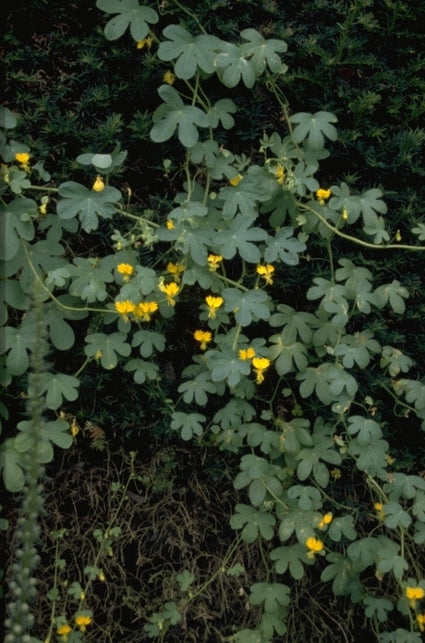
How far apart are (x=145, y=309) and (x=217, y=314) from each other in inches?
11.0

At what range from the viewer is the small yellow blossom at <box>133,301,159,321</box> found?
8.25ft

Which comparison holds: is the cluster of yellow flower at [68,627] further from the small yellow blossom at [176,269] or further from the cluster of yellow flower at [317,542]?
the small yellow blossom at [176,269]

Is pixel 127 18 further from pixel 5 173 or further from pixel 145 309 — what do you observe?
pixel 145 309

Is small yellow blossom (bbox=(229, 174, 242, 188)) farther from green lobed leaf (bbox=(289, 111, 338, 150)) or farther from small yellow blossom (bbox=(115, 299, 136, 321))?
small yellow blossom (bbox=(115, 299, 136, 321))

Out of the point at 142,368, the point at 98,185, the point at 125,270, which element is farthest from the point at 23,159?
the point at 142,368

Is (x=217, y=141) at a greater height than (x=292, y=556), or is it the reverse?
(x=217, y=141)

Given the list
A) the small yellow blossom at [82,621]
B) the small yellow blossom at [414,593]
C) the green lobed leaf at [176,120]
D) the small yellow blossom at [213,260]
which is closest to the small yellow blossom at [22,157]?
the green lobed leaf at [176,120]

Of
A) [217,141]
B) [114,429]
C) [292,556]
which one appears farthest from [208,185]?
[292,556]

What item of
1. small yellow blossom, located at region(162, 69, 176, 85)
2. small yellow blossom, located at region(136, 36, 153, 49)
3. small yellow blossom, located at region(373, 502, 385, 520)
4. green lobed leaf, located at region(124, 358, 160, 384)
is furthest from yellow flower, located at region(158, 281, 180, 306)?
small yellow blossom, located at region(373, 502, 385, 520)

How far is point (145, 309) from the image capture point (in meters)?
2.52

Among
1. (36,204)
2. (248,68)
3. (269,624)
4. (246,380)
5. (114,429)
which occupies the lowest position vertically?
(269,624)

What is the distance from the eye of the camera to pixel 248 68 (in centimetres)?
249

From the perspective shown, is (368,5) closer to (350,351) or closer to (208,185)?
(208,185)

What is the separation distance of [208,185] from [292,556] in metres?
1.34
